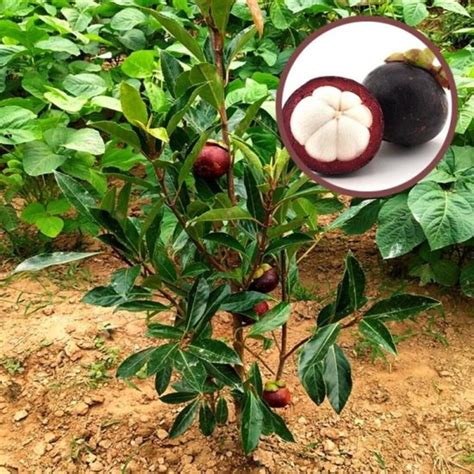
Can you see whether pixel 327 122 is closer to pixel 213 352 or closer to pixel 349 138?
pixel 349 138

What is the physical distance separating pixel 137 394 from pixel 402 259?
105 cm

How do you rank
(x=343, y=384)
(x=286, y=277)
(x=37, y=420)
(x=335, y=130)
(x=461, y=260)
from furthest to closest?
(x=461, y=260) → (x=37, y=420) → (x=286, y=277) → (x=343, y=384) → (x=335, y=130)

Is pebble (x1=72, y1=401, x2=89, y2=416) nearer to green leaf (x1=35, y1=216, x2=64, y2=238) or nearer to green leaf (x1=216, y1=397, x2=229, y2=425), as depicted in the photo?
green leaf (x1=216, y1=397, x2=229, y2=425)

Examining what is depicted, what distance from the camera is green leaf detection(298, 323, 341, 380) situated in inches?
39.9

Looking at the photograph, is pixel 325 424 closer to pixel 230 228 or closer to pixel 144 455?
pixel 144 455

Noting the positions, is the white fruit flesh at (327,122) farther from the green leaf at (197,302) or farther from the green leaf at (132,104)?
the green leaf at (197,302)

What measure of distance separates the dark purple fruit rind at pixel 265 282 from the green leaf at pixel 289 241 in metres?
0.10

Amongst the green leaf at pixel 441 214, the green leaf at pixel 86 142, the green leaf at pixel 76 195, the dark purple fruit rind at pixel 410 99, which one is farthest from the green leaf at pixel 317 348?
the green leaf at pixel 86 142

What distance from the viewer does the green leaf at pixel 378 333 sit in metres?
1.03

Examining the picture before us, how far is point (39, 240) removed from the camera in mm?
2592

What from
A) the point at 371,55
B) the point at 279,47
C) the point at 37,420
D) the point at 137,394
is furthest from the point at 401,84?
the point at 279,47

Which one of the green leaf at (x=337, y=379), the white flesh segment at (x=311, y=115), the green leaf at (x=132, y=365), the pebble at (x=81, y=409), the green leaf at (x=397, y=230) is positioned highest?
the white flesh segment at (x=311, y=115)

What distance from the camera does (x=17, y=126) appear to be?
2283 mm

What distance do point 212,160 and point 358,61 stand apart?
272 mm
